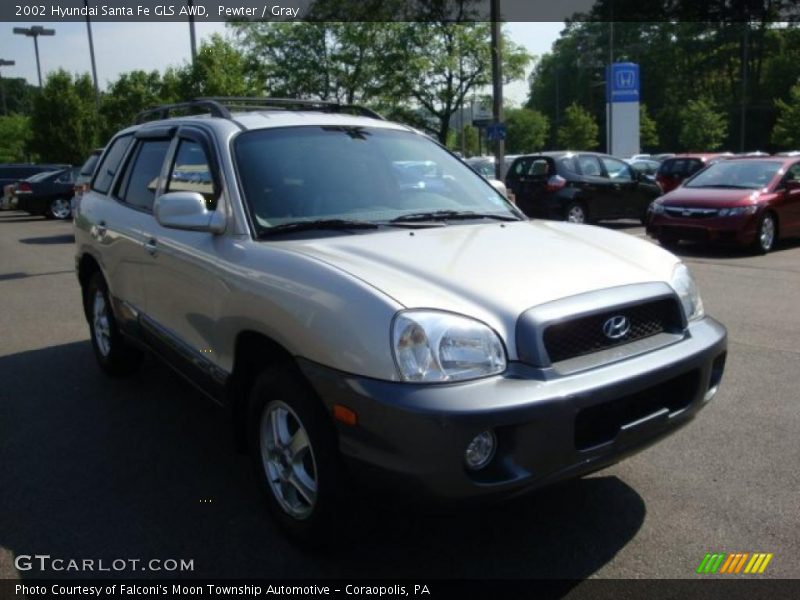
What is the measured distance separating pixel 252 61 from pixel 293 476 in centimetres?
3445

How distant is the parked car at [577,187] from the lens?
14.8m

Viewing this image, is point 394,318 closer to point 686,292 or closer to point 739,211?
point 686,292

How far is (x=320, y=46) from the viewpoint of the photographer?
33.7m

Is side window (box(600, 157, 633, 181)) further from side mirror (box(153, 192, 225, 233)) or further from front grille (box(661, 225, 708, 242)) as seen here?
side mirror (box(153, 192, 225, 233))

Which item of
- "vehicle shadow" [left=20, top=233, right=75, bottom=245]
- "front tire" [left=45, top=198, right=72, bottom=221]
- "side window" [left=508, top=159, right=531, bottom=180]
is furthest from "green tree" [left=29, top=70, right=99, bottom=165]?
"side window" [left=508, top=159, right=531, bottom=180]

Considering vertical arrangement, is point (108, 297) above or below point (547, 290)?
below

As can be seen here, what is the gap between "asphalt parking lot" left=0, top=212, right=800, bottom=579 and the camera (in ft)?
9.74

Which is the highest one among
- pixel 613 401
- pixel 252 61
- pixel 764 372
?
pixel 252 61

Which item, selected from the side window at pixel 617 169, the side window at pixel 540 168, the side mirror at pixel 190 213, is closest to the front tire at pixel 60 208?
the side window at pixel 540 168

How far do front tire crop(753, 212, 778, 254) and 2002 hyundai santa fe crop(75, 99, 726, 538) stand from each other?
855 cm

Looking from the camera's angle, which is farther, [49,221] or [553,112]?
[553,112]

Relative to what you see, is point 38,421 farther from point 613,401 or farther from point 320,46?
point 320,46

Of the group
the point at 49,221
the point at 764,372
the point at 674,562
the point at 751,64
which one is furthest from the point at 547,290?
the point at 751,64

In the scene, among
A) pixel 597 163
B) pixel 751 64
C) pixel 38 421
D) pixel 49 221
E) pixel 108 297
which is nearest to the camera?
pixel 38 421
